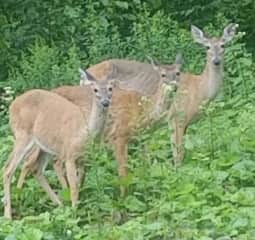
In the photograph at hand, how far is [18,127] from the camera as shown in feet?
33.1

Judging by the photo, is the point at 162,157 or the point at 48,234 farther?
the point at 162,157

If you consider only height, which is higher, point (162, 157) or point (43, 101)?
point (43, 101)

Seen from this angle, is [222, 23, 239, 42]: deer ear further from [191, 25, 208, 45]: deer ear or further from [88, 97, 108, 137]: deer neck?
[88, 97, 108, 137]: deer neck

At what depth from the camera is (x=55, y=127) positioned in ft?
32.7

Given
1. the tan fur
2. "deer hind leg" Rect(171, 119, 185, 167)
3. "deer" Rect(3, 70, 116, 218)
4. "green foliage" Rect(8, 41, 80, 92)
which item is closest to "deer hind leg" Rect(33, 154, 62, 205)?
"deer" Rect(3, 70, 116, 218)

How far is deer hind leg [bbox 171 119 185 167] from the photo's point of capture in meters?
10.4

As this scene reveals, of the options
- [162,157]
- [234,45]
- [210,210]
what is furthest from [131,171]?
[234,45]

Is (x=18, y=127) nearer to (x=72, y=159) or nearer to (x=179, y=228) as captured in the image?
(x=72, y=159)

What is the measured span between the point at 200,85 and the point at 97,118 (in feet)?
7.33

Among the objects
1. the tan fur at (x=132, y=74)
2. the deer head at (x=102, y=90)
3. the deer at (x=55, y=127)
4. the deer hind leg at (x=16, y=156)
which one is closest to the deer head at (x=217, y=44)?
the tan fur at (x=132, y=74)

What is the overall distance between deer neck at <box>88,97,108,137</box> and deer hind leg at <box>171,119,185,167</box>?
2.78 ft

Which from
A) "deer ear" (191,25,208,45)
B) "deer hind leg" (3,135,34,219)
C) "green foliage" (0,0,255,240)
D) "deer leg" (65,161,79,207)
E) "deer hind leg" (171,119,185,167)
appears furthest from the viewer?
"deer ear" (191,25,208,45)

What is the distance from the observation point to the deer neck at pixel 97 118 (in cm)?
973

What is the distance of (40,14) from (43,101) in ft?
18.6
